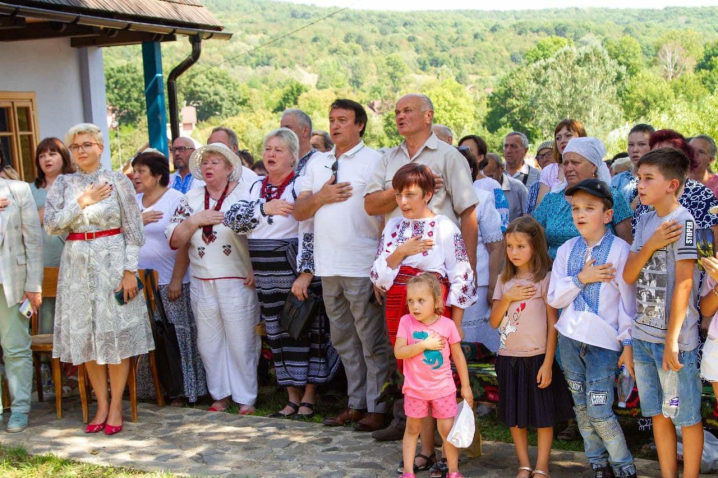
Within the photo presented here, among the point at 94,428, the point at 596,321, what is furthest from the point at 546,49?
the point at 596,321

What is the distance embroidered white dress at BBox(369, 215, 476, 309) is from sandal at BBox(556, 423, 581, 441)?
1.24 m

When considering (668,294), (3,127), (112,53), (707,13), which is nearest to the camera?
(668,294)

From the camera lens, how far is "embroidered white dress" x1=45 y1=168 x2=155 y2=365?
5.55 meters

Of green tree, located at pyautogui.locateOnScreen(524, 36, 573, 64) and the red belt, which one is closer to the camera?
the red belt

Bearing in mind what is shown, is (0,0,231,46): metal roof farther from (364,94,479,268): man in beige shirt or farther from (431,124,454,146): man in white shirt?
(364,94,479,268): man in beige shirt

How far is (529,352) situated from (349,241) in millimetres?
1509

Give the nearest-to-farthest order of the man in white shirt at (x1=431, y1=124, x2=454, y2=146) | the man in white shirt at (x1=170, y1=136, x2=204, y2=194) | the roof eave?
the man in white shirt at (x1=431, y1=124, x2=454, y2=146)
the roof eave
the man in white shirt at (x1=170, y1=136, x2=204, y2=194)

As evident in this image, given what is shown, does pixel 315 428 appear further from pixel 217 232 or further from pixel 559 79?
pixel 559 79

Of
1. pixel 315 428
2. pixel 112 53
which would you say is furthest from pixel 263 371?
pixel 112 53

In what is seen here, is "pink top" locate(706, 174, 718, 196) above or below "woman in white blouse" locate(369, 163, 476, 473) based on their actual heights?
above

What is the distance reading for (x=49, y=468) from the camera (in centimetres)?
A: 496

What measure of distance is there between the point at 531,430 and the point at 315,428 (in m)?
1.49

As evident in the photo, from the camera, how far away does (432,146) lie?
196 inches

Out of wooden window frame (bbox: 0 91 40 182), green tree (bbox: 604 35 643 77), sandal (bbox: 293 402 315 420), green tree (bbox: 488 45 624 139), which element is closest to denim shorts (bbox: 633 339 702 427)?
sandal (bbox: 293 402 315 420)
